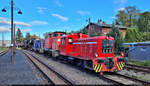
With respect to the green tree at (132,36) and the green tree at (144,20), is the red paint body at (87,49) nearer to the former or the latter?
the green tree at (132,36)

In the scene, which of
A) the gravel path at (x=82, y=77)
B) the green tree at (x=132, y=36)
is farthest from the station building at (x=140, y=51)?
the green tree at (x=132, y=36)

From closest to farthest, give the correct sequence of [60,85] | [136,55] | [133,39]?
[60,85] → [136,55] → [133,39]

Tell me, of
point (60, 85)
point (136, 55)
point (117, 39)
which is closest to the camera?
point (60, 85)

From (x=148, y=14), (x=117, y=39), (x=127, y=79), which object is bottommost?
(x=127, y=79)

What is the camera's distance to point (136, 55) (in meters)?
16.0

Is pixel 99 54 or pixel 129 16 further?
pixel 129 16

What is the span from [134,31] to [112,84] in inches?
1139

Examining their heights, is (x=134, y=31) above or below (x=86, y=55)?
above

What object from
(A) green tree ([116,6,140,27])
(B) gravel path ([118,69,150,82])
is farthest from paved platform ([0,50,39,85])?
(A) green tree ([116,6,140,27])

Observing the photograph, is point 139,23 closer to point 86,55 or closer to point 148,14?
point 148,14

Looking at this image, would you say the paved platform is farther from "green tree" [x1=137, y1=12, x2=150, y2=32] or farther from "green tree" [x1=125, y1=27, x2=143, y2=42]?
"green tree" [x1=137, y1=12, x2=150, y2=32]

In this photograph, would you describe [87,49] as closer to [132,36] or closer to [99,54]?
[99,54]

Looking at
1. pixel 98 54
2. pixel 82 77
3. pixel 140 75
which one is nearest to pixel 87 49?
pixel 98 54

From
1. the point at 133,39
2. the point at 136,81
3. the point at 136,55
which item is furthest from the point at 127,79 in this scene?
the point at 133,39
